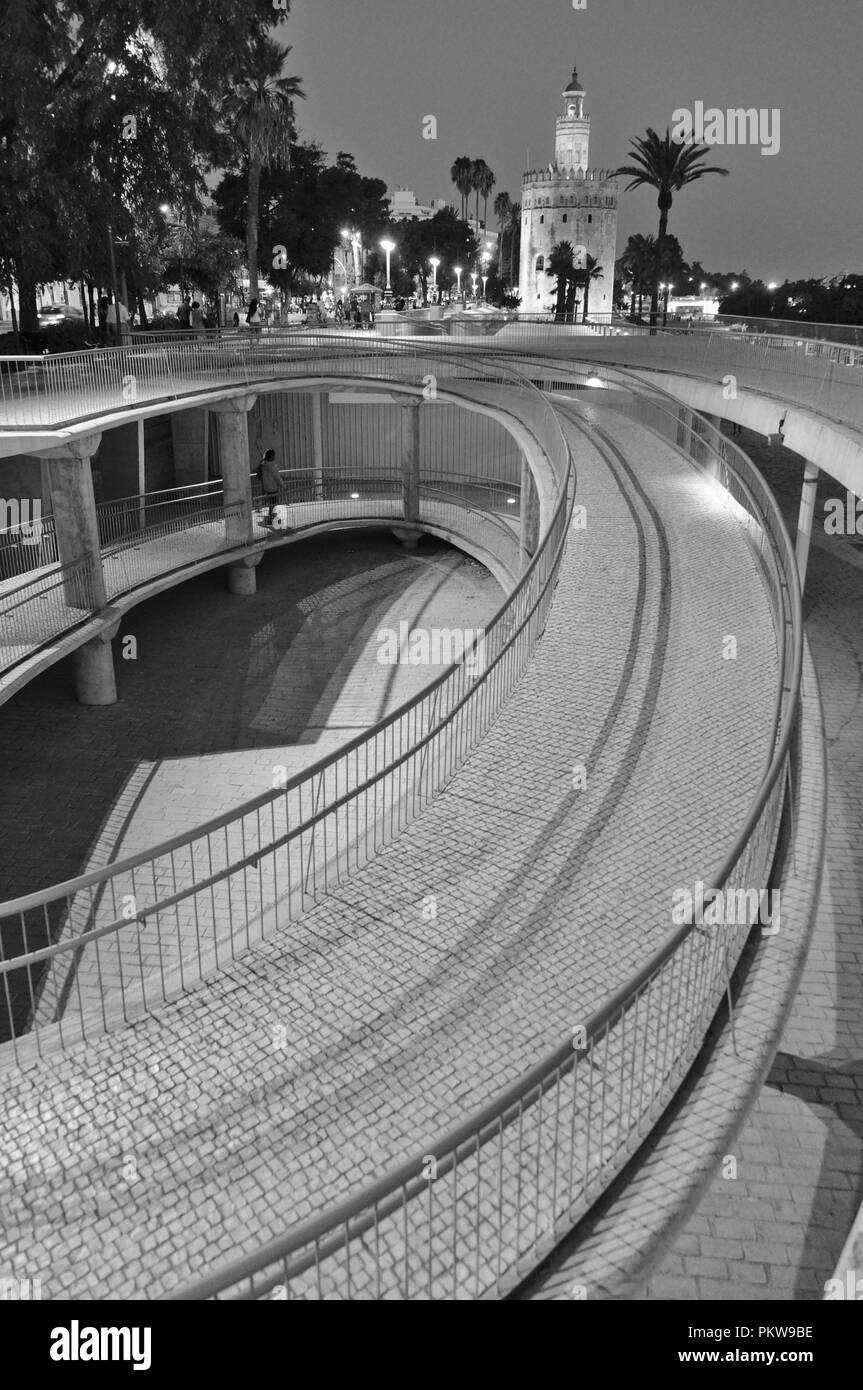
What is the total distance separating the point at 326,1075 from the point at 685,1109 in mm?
2203

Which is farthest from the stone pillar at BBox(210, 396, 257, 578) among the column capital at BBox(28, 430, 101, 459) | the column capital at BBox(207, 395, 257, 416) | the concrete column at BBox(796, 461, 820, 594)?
the concrete column at BBox(796, 461, 820, 594)

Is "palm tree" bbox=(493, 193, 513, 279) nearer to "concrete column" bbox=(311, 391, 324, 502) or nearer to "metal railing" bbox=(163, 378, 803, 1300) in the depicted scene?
"concrete column" bbox=(311, 391, 324, 502)

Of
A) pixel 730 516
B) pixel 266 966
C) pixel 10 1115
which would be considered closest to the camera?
pixel 10 1115

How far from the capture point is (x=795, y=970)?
7.02 meters

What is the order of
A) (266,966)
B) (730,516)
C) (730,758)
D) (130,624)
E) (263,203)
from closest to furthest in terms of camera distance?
(266,966)
(730,758)
(730,516)
(130,624)
(263,203)

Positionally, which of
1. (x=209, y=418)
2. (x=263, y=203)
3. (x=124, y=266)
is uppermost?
(x=263, y=203)

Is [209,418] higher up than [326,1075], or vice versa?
[209,418]

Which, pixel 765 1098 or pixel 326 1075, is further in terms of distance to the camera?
pixel 765 1098

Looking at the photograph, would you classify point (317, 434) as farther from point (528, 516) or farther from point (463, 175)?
point (463, 175)

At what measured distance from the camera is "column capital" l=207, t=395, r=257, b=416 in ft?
85.6

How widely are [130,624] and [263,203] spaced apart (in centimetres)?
3132

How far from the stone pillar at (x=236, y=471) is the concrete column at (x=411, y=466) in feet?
16.4

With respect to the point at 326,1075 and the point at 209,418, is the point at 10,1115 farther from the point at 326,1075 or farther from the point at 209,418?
the point at 209,418
